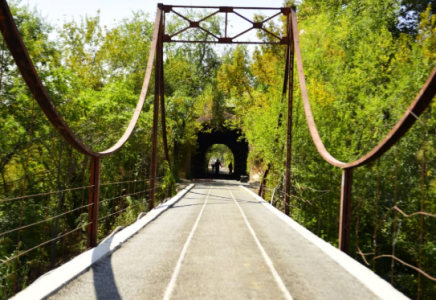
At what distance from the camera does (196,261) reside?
218 inches

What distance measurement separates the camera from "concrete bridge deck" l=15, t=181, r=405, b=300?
414 centimetres

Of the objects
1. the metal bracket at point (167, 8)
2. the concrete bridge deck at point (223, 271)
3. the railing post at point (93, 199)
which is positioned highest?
the metal bracket at point (167, 8)

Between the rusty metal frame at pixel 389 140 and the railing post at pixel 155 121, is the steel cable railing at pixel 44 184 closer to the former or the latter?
the railing post at pixel 155 121

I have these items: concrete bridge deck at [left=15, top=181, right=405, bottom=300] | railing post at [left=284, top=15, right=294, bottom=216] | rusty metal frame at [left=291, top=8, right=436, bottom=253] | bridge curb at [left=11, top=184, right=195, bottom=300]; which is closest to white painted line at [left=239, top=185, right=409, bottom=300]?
concrete bridge deck at [left=15, top=181, right=405, bottom=300]

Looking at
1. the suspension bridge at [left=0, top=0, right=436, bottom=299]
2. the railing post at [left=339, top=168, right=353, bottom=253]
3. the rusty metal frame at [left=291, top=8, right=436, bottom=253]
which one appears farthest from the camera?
the railing post at [left=339, top=168, right=353, bottom=253]

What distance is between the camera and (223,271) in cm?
505

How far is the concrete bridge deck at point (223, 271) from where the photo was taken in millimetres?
4145

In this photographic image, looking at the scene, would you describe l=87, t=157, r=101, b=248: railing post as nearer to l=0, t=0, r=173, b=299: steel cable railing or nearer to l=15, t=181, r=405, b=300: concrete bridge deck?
l=0, t=0, r=173, b=299: steel cable railing

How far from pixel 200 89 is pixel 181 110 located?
497 inches

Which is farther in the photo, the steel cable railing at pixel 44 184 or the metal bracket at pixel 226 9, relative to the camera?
the metal bracket at pixel 226 9

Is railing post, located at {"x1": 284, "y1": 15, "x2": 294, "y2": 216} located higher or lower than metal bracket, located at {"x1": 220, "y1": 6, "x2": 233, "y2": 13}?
lower

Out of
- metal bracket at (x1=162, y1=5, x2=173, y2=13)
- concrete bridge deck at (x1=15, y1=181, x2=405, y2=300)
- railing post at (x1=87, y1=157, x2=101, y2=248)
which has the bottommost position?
concrete bridge deck at (x1=15, y1=181, x2=405, y2=300)

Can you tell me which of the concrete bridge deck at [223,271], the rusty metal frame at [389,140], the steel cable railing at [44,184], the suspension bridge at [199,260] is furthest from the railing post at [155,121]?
the rusty metal frame at [389,140]

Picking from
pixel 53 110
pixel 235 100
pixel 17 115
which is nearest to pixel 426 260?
pixel 53 110
